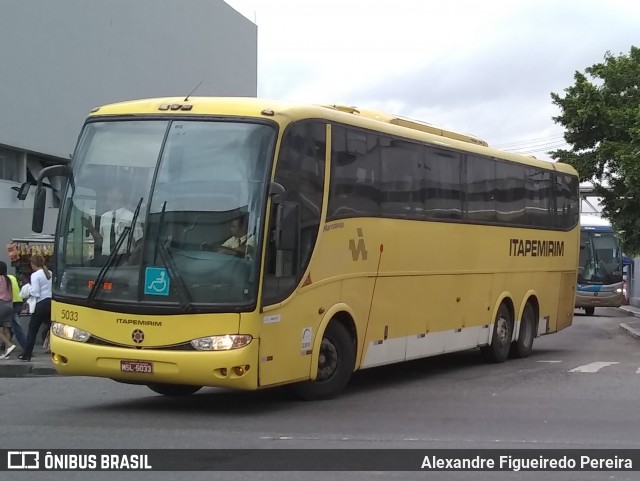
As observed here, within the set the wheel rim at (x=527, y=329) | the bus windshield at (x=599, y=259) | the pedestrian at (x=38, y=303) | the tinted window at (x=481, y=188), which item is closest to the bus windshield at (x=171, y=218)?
the tinted window at (x=481, y=188)

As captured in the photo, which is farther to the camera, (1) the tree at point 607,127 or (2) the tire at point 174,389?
(1) the tree at point 607,127

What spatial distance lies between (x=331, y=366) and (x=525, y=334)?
293 inches

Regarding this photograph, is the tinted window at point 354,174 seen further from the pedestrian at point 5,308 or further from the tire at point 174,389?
the pedestrian at point 5,308

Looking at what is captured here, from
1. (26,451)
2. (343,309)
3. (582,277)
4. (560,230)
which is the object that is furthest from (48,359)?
(582,277)

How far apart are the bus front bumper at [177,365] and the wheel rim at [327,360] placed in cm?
163

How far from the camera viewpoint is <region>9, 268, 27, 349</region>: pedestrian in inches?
650

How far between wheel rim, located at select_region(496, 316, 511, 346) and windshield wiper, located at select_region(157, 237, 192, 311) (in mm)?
8150

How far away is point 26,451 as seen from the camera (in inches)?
317

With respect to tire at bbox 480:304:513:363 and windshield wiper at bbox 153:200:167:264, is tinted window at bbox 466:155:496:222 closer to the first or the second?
tire at bbox 480:304:513:363

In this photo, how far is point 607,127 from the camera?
27.5 meters

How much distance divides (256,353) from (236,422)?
77 cm

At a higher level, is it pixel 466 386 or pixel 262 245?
pixel 262 245

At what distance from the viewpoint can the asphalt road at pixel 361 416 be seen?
8547mm

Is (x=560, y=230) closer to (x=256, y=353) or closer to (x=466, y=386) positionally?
(x=466, y=386)
